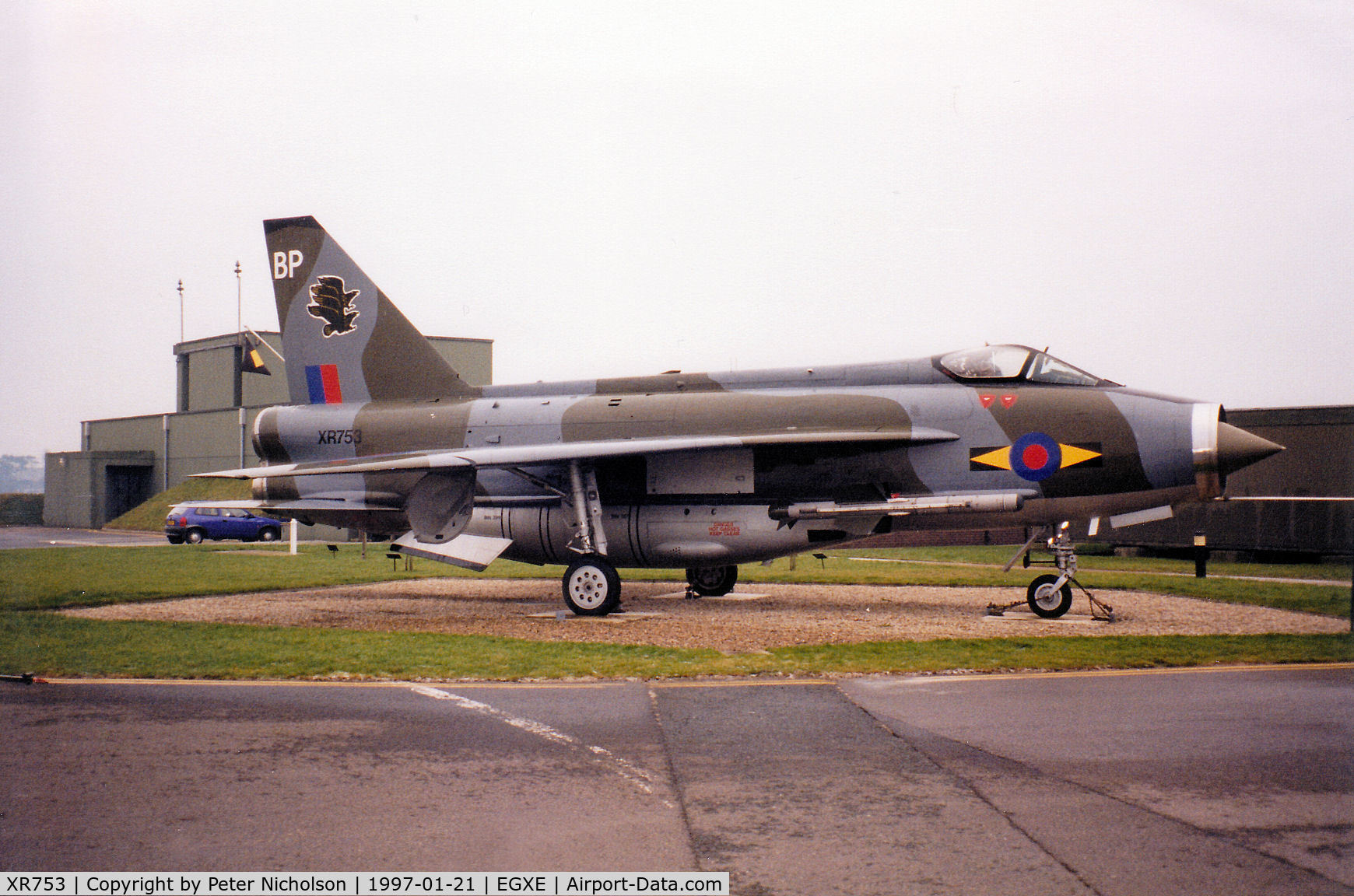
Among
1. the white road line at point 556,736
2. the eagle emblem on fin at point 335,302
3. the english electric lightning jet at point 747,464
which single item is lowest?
the white road line at point 556,736

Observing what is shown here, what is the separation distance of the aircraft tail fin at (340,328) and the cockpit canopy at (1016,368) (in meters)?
7.72

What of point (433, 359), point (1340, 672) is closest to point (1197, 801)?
point (1340, 672)

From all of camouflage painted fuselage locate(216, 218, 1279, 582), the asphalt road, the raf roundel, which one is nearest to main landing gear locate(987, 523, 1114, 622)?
camouflage painted fuselage locate(216, 218, 1279, 582)

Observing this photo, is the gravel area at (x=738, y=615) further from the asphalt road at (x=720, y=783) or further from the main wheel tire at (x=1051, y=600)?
the asphalt road at (x=720, y=783)

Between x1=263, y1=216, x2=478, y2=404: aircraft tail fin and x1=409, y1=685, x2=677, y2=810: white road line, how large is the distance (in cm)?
894

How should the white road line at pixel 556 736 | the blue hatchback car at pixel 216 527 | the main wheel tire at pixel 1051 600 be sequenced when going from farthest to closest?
the blue hatchback car at pixel 216 527
the main wheel tire at pixel 1051 600
the white road line at pixel 556 736

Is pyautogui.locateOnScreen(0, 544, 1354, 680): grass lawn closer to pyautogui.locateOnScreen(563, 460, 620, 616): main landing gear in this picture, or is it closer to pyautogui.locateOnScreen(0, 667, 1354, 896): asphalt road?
pyautogui.locateOnScreen(0, 667, 1354, 896): asphalt road

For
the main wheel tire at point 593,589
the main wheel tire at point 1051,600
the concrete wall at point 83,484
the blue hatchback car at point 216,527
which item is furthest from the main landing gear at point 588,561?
the concrete wall at point 83,484

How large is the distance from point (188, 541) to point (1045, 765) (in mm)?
35191

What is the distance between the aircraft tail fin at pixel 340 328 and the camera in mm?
15578

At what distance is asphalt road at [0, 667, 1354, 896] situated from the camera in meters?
3.84

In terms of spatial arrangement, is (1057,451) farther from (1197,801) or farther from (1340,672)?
(1197,801)

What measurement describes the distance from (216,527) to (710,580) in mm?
26934

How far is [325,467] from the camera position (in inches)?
522
